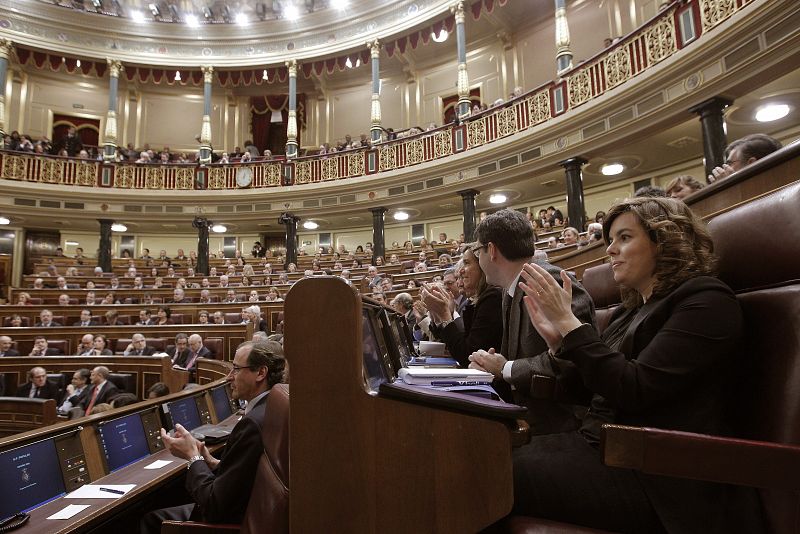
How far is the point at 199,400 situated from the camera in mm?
2807

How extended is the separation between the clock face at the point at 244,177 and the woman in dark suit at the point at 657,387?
11.4 m

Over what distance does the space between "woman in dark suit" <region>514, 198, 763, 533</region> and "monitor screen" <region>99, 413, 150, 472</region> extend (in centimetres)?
176

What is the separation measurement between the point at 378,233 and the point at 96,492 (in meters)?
9.04

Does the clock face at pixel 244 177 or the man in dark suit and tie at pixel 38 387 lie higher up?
the clock face at pixel 244 177

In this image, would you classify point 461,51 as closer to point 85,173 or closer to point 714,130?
Result: point 714,130

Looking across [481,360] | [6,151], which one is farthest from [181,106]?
[481,360]

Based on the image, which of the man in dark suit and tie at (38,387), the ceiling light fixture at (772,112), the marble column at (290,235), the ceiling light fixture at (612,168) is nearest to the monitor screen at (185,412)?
the man in dark suit and tie at (38,387)

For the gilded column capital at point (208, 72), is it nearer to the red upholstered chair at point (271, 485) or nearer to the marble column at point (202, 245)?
the marble column at point (202, 245)

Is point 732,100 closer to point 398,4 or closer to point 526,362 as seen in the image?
point 526,362

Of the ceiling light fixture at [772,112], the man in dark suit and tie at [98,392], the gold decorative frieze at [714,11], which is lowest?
the man in dark suit and tie at [98,392]

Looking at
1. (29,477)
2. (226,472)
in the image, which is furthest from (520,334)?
(29,477)

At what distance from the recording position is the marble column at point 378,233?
10.4 metres

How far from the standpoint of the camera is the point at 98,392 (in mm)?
4555

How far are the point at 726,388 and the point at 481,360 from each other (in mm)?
625
